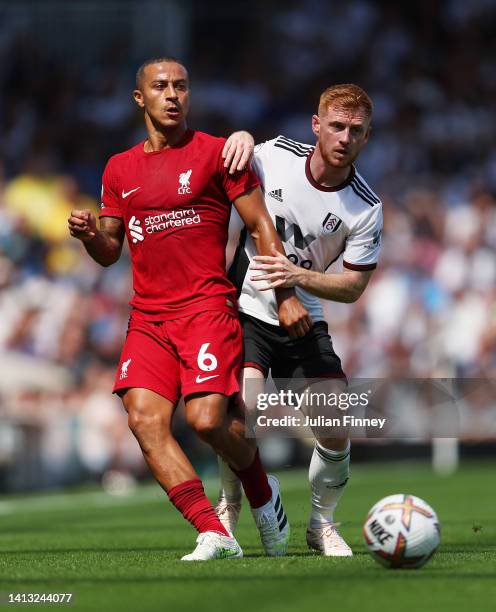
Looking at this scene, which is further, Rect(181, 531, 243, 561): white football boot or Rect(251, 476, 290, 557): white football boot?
Rect(251, 476, 290, 557): white football boot

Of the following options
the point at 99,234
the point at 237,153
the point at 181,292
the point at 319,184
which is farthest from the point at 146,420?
the point at 319,184

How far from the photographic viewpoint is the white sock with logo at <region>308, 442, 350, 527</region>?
26.2 feet

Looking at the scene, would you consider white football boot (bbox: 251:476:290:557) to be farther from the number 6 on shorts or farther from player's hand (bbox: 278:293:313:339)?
player's hand (bbox: 278:293:313:339)

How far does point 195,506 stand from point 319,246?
171 cm

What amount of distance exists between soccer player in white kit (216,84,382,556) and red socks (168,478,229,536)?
74 centimetres

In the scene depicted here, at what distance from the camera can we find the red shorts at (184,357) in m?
7.34

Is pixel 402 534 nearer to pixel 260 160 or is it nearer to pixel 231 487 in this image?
pixel 231 487

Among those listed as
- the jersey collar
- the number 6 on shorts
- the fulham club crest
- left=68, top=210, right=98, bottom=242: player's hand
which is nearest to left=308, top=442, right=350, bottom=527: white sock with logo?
the number 6 on shorts

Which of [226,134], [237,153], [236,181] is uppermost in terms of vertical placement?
[226,134]

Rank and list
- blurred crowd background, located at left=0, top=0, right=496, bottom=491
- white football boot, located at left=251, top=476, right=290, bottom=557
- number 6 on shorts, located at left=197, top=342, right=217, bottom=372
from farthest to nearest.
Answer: blurred crowd background, located at left=0, top=0, right=496, bottom=491 → white football boot, located at left=251, top=476, right=290, bottom=557 → number 6 on shorts, located at left=197, top=342, right=217, bottom=372

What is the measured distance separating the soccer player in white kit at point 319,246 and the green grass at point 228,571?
1.89 ft

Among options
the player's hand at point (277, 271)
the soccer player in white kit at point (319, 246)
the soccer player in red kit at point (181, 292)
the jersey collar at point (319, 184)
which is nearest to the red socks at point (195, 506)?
the soccer player in red kit at point (181, 292)

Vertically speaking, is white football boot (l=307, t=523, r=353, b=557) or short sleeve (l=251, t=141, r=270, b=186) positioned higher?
short sleeve (l=251, t=141, r=270, b=186)

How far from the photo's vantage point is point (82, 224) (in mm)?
7414
